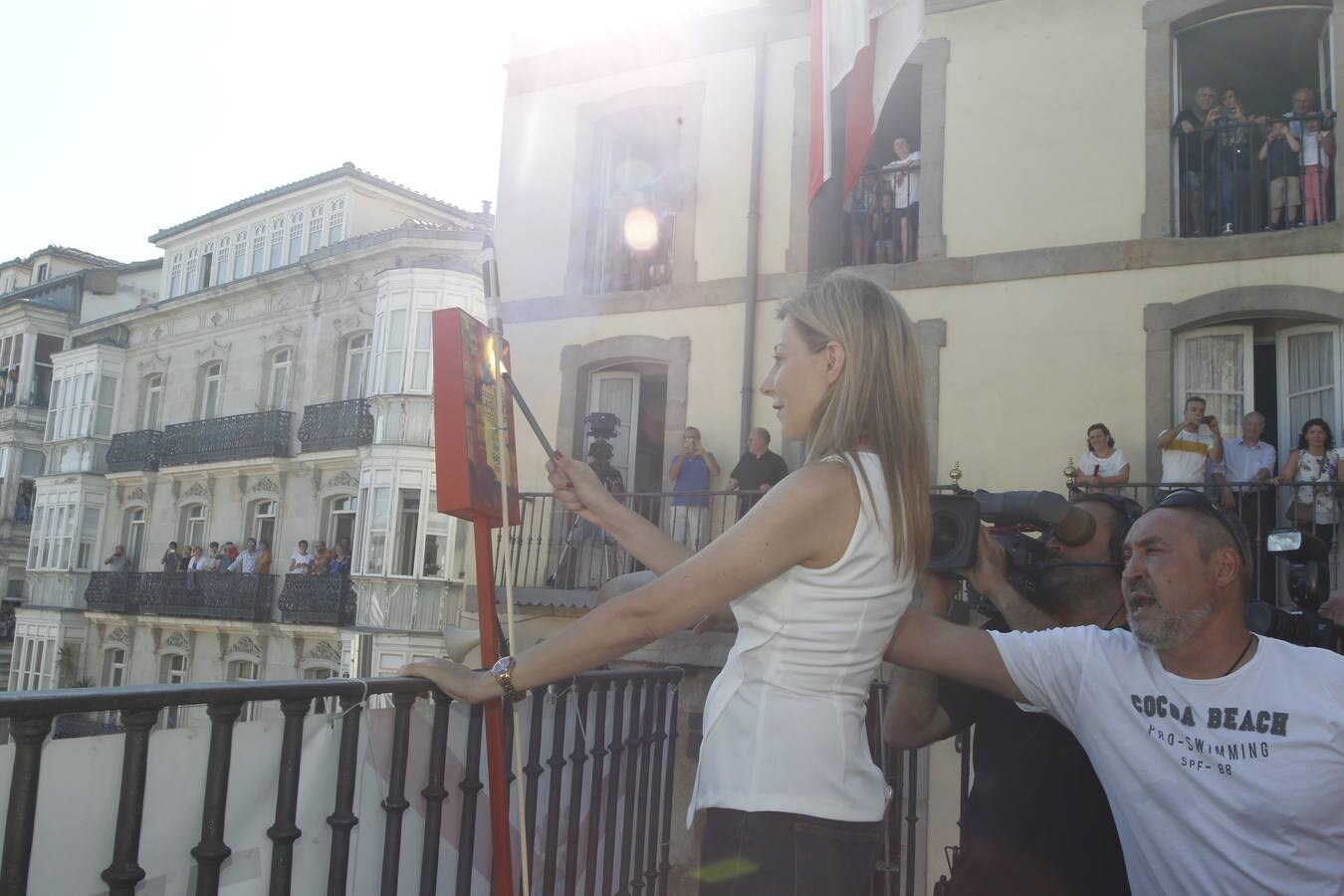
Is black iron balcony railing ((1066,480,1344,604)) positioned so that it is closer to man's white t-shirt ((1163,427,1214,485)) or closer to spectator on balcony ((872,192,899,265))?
man's white t-shirt ((1163,427,1214,485))

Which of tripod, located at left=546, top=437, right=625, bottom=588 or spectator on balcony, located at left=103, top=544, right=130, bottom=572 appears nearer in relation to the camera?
tripod, located at left=546, top=437, right=625, bottom=588

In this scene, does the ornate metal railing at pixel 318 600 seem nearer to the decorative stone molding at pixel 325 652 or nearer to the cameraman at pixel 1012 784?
the decorative stone molding at pixel 325 652

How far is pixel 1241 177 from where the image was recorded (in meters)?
10.6

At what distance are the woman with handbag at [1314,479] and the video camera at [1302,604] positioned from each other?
20.3 ft

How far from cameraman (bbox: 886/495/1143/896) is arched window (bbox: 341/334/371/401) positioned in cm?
2309

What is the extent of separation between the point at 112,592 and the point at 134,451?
142 inches

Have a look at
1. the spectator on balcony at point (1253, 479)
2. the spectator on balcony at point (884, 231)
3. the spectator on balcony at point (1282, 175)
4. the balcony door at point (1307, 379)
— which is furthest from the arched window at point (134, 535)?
the spectator on balcony at point (1282, 175)

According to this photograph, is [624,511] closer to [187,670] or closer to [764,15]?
[764,15]

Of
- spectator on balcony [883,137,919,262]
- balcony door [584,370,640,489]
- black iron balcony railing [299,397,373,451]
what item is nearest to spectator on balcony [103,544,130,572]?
black iron balcony railing [299,397,373,451]

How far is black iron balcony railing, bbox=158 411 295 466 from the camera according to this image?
985 inches

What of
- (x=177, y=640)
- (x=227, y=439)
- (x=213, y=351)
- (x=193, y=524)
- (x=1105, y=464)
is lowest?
(x=177, y=640)

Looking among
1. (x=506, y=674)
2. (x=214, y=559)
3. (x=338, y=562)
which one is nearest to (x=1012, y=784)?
(x=506, y=674)

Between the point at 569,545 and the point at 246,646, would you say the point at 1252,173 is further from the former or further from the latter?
the point at 246,646

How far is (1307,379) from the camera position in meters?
10.3
